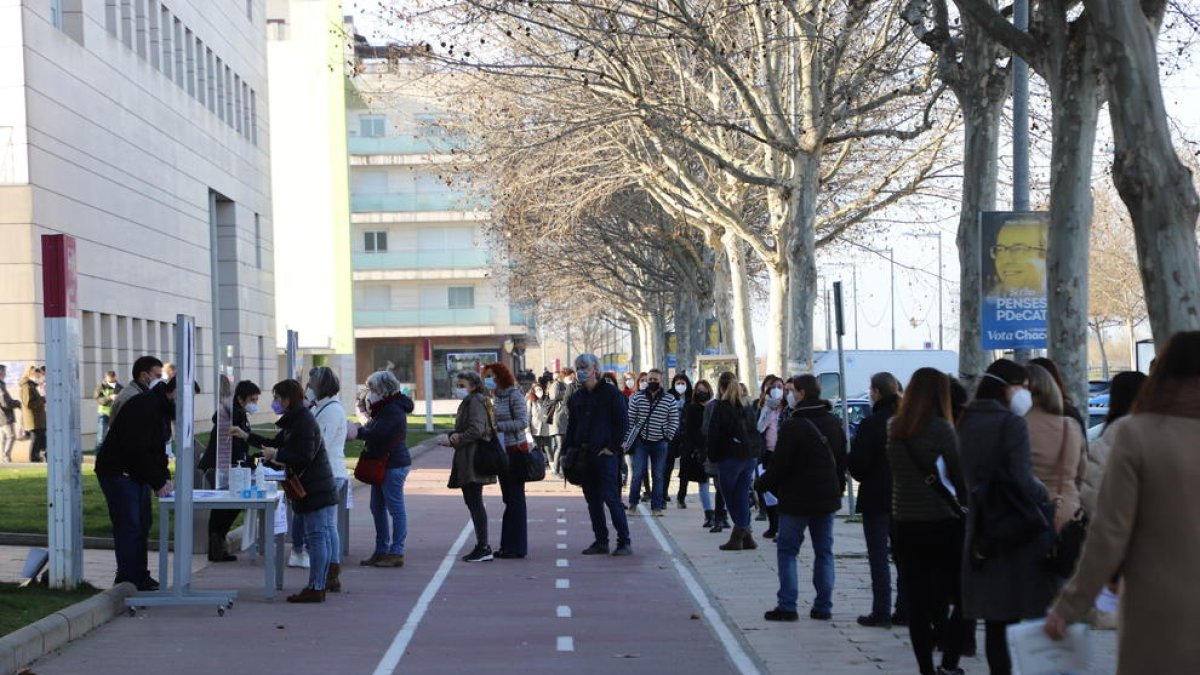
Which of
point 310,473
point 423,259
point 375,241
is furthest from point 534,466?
point 375,241

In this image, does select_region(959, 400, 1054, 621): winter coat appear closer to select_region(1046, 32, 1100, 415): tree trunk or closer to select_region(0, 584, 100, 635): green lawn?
select_region(0, 584, 100, 635): green lawn

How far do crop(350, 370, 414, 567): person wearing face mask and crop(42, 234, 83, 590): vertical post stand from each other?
3480 mm

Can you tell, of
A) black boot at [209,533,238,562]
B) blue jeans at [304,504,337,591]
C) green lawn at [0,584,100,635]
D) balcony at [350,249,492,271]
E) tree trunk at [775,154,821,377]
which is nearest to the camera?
green lawn at [0,584,100,635]

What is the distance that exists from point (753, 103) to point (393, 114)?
70763 mm

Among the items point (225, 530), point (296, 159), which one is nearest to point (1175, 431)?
point (225, 530)

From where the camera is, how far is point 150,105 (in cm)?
4759

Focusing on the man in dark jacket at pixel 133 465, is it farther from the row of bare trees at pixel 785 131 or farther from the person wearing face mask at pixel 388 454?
the row of bare trees at pixel 785 131

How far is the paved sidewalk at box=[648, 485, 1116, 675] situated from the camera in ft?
35.9

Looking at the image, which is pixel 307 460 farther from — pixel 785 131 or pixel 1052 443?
pixel 785 131

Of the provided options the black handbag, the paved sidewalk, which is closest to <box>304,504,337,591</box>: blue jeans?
the paved sidewalk

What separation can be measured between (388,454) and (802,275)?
17761 millimetres

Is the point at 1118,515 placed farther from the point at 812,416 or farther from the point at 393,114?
the point at 393,114

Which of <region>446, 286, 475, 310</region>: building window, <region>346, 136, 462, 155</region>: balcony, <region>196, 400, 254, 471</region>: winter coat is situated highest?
<region>346, 136, 462, 155</region>: balcony

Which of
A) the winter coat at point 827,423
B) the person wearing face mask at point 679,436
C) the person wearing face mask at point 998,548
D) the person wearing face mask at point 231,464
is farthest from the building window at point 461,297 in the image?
the person wearing face mask at point 998,548
